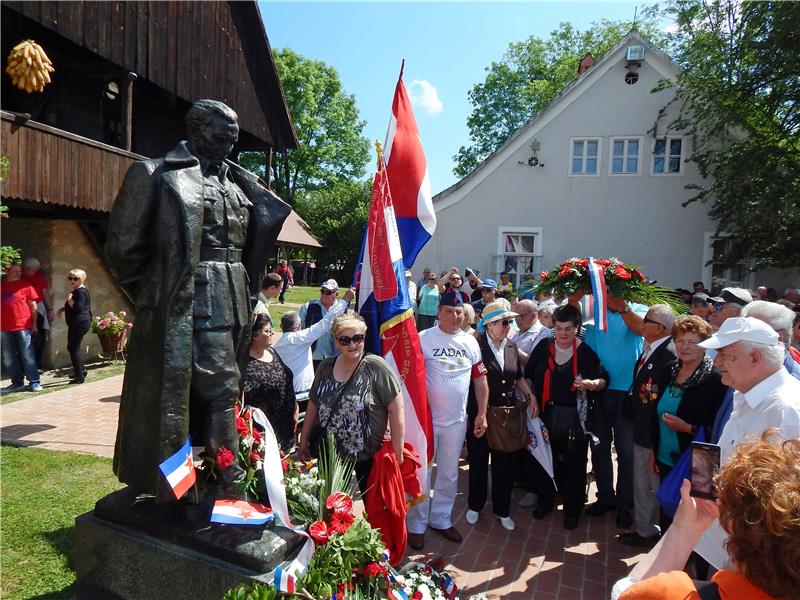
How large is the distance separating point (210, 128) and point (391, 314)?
1970mm

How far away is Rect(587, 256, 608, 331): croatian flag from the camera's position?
14.5 ft

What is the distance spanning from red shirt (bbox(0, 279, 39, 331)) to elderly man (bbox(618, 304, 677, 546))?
8433 mm

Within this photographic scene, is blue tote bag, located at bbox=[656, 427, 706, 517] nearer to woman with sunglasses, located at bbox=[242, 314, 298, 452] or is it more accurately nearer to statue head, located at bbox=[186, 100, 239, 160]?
woman with sunglasses, located at bbox=[242, 314, 298, 452]

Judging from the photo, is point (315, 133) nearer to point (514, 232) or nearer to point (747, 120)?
point (514, 232)

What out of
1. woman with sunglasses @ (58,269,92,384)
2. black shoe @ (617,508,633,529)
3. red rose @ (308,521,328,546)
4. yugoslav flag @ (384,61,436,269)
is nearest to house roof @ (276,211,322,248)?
woman with sunglasses @ (58,269,92,384)

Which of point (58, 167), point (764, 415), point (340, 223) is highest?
point (340, 223)

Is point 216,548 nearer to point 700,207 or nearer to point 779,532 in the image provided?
point 779,532

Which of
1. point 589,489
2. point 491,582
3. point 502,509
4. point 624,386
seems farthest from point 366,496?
point 589,489

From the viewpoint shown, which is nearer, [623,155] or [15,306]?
[15,306]

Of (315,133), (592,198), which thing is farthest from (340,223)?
(592,198)

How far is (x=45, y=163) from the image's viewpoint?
800 cm

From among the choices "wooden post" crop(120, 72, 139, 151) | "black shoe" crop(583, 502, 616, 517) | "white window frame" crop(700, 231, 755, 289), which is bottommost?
"black shoe" crop(583, 502, 616, 517)

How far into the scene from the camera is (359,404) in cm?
327

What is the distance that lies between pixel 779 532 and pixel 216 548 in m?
2.37
